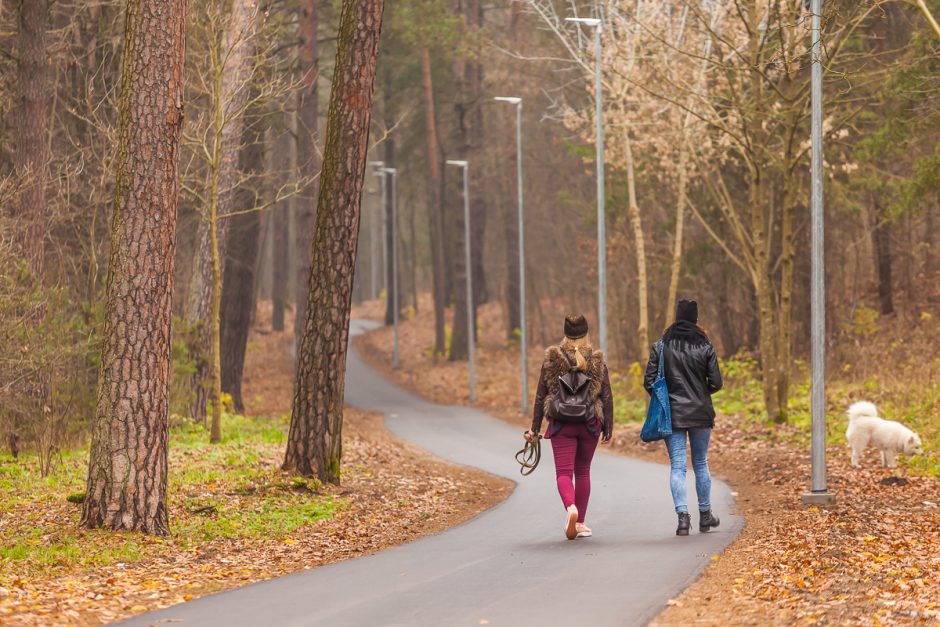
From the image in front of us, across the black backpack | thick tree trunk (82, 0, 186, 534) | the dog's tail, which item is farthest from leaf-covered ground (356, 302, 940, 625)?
thick tree trunk (82, 0, 186, 534)

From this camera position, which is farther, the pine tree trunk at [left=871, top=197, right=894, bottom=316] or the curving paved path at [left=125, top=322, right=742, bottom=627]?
the pine tree trunk at [left=871, top=197, right=894, bottom=316]

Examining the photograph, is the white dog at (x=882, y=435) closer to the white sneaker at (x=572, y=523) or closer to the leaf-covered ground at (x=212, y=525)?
the leaf-covered ground at (x=212, y=525)

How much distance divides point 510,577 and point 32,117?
534 inches

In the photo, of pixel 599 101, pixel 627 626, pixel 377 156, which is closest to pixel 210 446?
pixel 599 101

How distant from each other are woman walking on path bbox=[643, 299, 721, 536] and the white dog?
561 cm

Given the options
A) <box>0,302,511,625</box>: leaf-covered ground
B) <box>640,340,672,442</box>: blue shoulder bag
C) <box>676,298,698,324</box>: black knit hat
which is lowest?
<box>0,302,511,625</box>: leaf-covered ground

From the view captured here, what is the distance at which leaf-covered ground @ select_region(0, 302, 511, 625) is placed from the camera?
8719 millimetres

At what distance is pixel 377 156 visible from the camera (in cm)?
6969

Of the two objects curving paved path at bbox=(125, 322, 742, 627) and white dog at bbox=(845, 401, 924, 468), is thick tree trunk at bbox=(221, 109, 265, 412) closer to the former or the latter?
curving paved path at bbox=(125, 322, 742, 627)

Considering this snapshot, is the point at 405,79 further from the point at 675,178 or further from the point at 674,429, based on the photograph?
the point at 674,429

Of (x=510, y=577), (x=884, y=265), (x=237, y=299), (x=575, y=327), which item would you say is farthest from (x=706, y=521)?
(x=884, y=265)

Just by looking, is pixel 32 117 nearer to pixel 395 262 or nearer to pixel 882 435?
pixel 882 435

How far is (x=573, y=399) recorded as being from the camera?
10.8 meters

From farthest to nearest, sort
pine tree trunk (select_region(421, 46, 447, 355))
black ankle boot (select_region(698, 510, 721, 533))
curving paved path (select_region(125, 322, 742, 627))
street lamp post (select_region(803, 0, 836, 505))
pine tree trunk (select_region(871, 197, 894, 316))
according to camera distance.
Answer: pine tree trunk (select_region(421, 46, 447, 355)), pine tree trunk (select_region(871, 197, 894, 316)), street lamp post (select_region(803, 0, 836, 505)), black ankle boot (select_region(698, 510, 721, 533)), curving paved path (select_region(125, 322, 742, 627))
